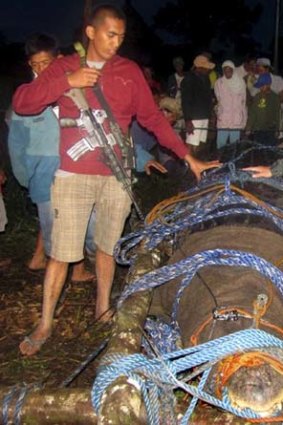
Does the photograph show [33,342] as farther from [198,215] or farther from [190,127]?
[190,127]

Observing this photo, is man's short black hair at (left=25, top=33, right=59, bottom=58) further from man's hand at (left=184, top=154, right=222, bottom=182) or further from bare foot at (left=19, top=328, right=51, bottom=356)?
bare foot at (left=19, top=328, right=51, bottom=356)

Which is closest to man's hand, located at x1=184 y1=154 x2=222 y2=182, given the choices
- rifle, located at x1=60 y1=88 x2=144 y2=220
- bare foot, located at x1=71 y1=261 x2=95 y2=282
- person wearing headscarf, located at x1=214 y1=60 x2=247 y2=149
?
rifle, located at x1=60 y1=88 x2=144 y2=220

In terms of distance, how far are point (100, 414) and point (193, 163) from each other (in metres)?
2.24

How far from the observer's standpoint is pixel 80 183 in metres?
3.76

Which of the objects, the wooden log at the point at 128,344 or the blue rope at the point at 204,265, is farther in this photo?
the blue rope at the point at 204,265

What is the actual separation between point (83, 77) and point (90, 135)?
1.42ft

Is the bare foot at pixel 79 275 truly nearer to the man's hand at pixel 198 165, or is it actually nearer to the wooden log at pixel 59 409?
the man's hand at pixel 198 165

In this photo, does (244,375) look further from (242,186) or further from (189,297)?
(242,186)

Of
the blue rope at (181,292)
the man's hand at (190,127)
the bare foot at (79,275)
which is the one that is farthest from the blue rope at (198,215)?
the man's hand at (190,127)

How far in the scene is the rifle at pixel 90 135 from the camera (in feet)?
11.8

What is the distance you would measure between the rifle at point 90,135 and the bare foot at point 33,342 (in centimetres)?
114

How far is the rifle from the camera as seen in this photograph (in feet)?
11.8

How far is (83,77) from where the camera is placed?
10.9 feet

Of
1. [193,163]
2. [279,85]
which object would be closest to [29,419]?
[193,163]
